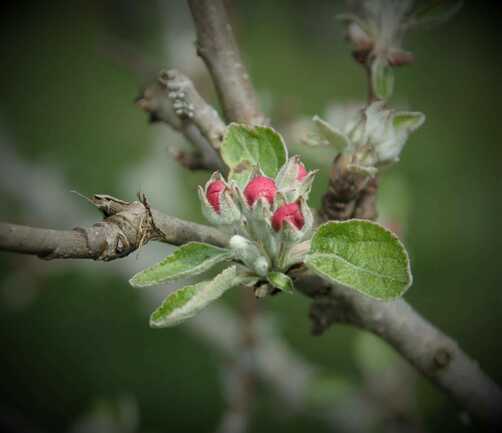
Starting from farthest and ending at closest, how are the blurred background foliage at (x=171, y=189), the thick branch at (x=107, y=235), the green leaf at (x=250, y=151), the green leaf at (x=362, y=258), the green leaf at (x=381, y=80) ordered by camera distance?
the blurred background foliage at (x=171, y=189) < the green leaf at (x=381, y=80) < the green leaf at (x=250, y=151) < the green leaf at (x=362, y=258) < the thick branch at (x=107, y=235)

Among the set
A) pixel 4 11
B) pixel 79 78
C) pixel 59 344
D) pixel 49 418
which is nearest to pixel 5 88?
pixel 79 78

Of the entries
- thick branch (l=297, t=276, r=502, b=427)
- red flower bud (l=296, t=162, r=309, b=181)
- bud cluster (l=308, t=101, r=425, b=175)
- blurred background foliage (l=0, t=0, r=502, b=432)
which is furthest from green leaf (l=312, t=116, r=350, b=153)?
blurred background foliage (l=0, t=0, r=502, b=432)

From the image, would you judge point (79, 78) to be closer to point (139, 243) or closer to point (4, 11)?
point (4, 11)

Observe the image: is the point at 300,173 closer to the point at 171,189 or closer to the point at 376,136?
the point at 376,136

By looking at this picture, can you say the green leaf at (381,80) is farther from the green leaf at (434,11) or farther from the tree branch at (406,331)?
the tree branch at (406,331)

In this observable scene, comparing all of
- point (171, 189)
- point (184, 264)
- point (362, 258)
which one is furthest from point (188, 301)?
point (171, 189)

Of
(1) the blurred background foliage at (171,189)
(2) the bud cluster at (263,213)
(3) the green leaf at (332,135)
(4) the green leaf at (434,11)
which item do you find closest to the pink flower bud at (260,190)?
(2) the bud cluster at (263,213)

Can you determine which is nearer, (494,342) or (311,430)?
(311,430)
